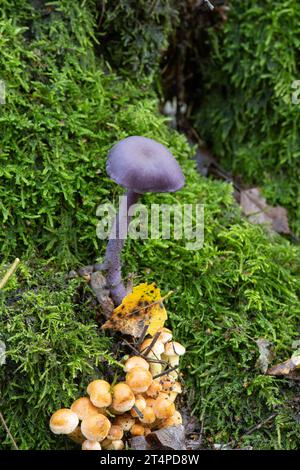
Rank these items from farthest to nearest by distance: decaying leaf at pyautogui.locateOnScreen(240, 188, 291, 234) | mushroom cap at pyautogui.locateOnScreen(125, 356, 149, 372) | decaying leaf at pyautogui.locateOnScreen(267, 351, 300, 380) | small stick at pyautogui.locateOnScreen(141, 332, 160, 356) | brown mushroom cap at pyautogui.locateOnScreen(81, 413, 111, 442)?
decaying leaf at pyautogui.locateOnScreen(240, 188, 291, 234) < decaying leaf at pyautogui.locateOnScreen(267, 351, 300, 380) < small stick at pyautogui.locateOnScreen(141, 332, 160, 356) < mushroom cap at pyautogui.locateOnScreen(125, 356, 149, 372) < brown mushroom cap at pyautogui.locateOnScreen(81, 413, 111, 442)

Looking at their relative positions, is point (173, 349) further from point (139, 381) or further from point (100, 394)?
point (100, 394)

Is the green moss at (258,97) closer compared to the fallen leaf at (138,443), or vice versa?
the fallen leaf at (138,443)

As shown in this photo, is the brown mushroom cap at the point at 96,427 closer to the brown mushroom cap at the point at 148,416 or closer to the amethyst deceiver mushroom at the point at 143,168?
the brown mushroom cap at the point at 148,416

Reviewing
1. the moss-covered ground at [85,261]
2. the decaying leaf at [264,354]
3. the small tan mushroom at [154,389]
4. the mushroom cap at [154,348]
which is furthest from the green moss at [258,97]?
the small tan mushroom at [154,389]

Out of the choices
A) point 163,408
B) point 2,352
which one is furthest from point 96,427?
point 2,352

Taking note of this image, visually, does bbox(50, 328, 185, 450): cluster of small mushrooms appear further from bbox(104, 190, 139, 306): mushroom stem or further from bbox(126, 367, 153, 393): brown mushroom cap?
bbox(104, 190, 139, 306): mushroom stem

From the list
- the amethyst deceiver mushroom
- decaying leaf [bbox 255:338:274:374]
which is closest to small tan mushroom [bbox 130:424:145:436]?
decaying leaf [bbox 255:338:274:374]
